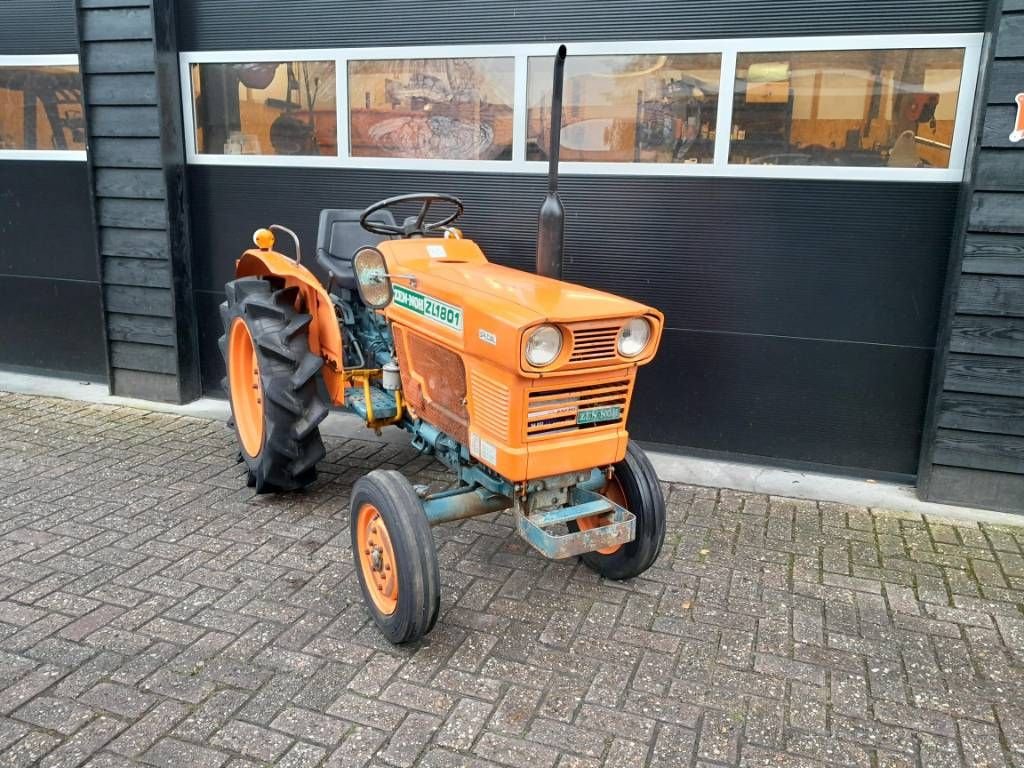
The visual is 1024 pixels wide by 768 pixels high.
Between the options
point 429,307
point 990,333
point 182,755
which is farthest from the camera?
point 990,333

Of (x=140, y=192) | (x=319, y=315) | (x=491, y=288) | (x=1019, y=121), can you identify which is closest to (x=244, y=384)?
(x=319, y=315)

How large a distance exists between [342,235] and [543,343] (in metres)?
1.96

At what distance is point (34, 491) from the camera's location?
3.97 meters

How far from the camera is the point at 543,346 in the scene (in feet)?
8.32

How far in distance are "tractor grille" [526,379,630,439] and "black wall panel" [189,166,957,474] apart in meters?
1.90

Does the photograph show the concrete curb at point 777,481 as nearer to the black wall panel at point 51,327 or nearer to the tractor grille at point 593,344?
the black wall panel at point 51,327

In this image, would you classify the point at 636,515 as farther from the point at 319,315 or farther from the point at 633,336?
the point at 319,315

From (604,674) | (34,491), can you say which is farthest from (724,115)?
(34,491)

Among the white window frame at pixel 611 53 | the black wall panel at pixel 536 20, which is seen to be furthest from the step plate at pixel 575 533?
the black wall panel at pixel 536 20

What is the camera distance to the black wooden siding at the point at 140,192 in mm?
5109

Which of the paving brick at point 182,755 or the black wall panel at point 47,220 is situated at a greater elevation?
the black wall panel at point 47,220

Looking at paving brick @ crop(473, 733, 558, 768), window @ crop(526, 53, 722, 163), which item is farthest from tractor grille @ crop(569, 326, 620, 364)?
window @ crop(526, 53, 722, 163)

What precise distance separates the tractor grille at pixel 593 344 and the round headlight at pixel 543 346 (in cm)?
5

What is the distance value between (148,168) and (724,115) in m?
3.58
